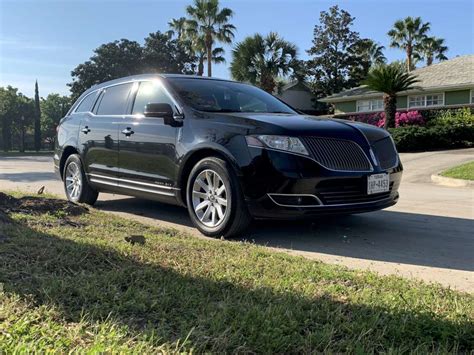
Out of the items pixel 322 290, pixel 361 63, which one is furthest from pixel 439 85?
pixel 322 290

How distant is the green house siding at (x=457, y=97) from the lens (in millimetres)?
26406

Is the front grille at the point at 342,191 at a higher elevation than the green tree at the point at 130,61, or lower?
lower

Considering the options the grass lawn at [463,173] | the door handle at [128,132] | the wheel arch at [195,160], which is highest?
the door handle at [128,132]

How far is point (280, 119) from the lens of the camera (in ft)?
16.8

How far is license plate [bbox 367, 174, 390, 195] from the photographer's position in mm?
4941

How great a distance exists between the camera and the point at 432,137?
22.2 meters

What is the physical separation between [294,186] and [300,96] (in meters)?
43.2

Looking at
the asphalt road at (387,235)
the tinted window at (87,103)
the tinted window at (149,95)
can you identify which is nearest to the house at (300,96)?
the asphalt road at (387,235)

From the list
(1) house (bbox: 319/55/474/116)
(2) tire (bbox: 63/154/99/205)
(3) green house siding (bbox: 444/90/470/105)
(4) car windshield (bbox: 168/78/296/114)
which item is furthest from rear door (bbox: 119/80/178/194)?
(3) green house siding (bbox: 444/90/470/105)

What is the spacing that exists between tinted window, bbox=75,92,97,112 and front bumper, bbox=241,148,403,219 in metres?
3.48

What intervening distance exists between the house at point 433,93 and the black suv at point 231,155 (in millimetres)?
23164

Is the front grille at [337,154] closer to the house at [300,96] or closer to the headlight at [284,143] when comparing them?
the headlight at [284,143]

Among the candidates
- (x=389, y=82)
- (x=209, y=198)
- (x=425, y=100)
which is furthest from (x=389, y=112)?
(x=209, y=198)

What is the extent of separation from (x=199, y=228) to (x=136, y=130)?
1539mm
